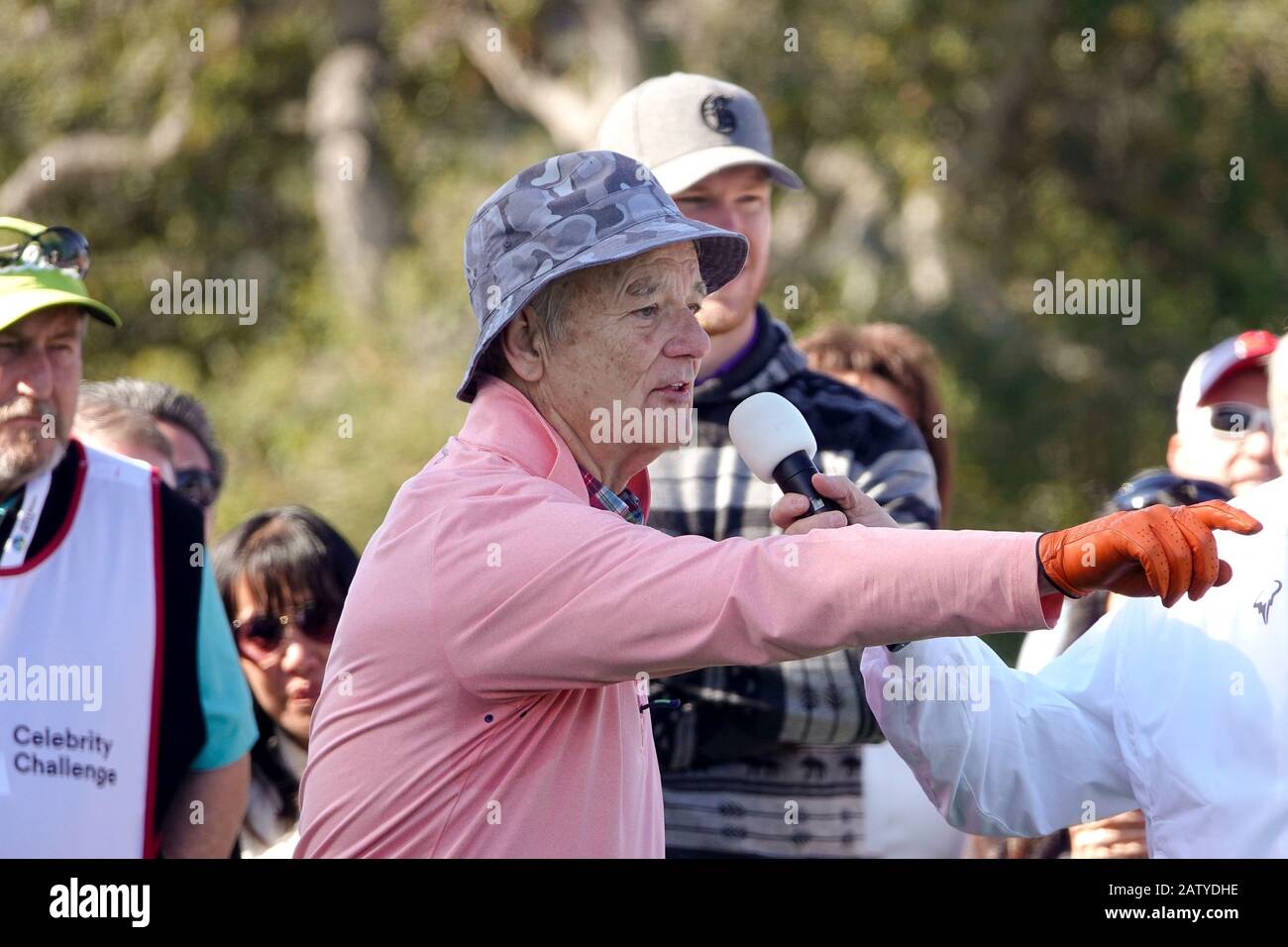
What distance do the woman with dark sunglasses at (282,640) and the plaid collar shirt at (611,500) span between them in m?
1.83

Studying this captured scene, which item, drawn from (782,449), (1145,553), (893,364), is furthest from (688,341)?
(893,364)

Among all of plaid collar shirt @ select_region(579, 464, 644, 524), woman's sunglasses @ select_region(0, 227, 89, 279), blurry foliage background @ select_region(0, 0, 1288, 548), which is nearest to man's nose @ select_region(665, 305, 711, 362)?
plaid collar shirt @ select_region(579, 464, 644, 524)

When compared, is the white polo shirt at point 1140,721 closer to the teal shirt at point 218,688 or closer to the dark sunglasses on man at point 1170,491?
the dark sunglasses on man at point 1170,491

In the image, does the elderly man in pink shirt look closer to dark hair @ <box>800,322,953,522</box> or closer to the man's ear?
the man's ear

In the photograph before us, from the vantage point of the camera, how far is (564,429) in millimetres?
2701

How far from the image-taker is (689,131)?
405 centimetres

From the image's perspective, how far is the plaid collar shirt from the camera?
2.72 metres

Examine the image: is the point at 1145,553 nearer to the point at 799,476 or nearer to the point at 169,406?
the point at 799,476

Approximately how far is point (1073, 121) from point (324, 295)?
6.29 meters

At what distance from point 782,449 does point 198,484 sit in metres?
2.80

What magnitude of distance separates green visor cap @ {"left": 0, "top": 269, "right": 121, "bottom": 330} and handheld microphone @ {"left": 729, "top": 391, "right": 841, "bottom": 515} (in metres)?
1.95
